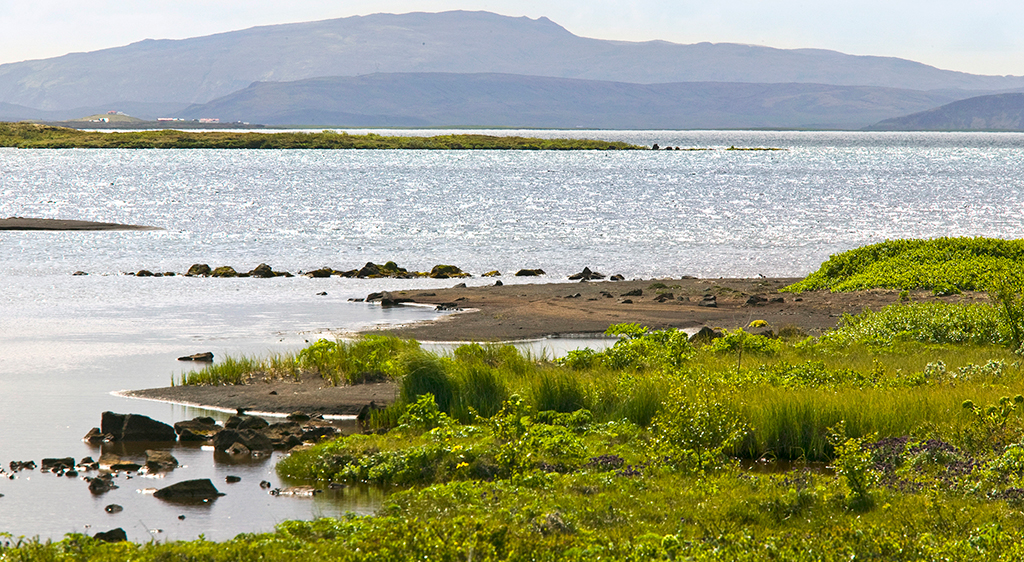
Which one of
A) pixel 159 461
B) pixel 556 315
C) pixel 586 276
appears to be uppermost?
pixel 159 461

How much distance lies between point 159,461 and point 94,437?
2.24 meters

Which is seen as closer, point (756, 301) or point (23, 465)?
point (23, 465)

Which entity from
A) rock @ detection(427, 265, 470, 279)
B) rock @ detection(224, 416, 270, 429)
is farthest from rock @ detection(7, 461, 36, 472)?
rock @ detection(427, 265, 470, 279)

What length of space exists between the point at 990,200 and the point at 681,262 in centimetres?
5870

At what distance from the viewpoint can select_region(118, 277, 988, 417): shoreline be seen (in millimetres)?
19844

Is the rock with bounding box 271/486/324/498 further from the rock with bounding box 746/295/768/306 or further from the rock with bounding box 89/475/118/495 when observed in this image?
the rock with bounding box 746/295/768/306

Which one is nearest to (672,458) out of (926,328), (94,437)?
(94,437)

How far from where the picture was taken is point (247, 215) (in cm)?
8081

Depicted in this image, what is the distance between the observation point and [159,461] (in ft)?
50.5

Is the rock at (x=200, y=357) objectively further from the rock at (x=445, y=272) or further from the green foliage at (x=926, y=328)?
the rock at (x=445, y=272)

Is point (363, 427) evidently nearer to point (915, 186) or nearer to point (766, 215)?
point (766, 215)

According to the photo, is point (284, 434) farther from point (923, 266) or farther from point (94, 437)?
point (923, 266)

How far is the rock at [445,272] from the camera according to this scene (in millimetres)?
44219

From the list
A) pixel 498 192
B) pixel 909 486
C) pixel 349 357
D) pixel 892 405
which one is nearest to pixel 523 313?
pixel 349 357
